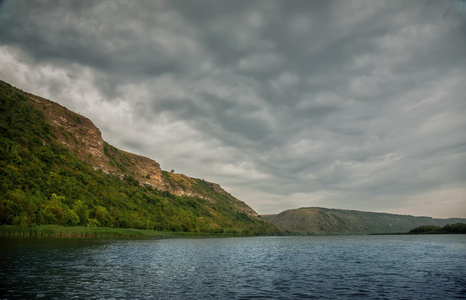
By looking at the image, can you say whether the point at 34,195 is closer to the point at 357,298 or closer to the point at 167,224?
the point at 167,224

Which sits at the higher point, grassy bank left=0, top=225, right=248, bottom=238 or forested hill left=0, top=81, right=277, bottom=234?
forested hill left=0, top=81, right=277, bottom=234

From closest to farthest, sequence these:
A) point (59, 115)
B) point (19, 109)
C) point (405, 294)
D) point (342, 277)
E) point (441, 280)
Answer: point (405, 294) → point (441, 280) → point (342, 277) → point (19, 109) → point (59, 115)

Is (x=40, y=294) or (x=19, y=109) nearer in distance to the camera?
(x=40, y=294)

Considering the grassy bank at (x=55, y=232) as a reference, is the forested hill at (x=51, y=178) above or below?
above

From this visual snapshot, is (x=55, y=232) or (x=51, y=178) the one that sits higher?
(x=51, y=178)

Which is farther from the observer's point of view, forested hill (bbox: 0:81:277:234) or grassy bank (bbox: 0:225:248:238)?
forested hill (bbox: 0:81:277:234)

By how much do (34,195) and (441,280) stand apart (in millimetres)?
120212

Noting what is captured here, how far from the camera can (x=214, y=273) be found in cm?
3447

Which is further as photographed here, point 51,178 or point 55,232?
point 51,178

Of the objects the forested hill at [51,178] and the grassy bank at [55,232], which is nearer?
the grassy bank at [55,232]

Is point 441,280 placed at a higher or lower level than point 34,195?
lower

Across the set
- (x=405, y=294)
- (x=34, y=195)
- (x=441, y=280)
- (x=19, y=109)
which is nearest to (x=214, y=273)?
(x=405, y=294)

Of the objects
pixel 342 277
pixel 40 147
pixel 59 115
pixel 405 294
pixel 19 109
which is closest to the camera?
pixel 405 294

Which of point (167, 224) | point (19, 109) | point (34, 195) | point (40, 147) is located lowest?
point (167, 224)
